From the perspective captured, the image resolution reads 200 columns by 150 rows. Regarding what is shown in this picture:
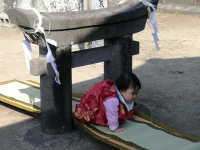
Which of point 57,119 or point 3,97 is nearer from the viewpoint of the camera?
point 57,119

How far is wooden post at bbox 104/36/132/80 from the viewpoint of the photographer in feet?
15.4

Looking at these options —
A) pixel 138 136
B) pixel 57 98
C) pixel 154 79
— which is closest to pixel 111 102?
pixel 138 136

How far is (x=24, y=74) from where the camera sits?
6.51 m

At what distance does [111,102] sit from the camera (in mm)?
4195

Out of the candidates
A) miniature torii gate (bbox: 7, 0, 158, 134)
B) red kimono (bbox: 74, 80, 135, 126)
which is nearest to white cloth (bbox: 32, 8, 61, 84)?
miniature torii gate (bbox: 7, 0, 158, 134)

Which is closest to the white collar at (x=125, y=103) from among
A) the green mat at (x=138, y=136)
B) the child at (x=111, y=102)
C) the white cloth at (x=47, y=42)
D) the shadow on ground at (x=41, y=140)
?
the child at (x=111, y=102)

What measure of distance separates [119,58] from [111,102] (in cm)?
69

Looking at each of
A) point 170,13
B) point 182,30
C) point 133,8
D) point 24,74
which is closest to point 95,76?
point 24,74

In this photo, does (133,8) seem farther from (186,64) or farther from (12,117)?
(186,64)

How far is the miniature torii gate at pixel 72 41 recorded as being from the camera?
4008 mm

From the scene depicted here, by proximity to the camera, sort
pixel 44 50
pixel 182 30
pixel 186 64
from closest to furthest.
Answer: pixel 44 50, pixel 186 64, pixel 182 30

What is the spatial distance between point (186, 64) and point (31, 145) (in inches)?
125

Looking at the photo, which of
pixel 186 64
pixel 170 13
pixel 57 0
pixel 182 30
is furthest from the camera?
pixel 170 13

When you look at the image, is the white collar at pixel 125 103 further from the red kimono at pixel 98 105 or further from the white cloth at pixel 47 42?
the white cloth at pixel 47 42
